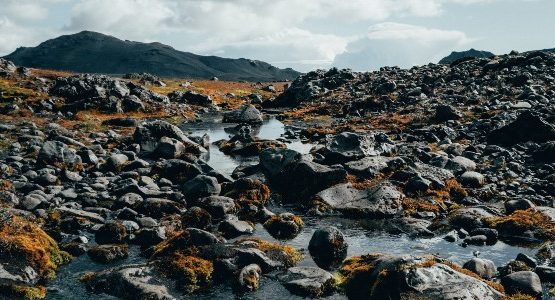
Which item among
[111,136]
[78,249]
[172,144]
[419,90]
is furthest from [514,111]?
[78,249]

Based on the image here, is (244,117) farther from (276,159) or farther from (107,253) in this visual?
(107,253)

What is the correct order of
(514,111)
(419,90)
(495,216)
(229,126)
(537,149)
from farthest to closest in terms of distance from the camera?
1. (419,90)
2. (229,126)
3. (514,111)
4. (537,149)
5. (495,216)

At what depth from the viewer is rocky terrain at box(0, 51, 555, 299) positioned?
1520 centimetres

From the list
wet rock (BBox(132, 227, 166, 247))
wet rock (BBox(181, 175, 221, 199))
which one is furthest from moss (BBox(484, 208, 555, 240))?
wet rock (BBox(132, 227, 166, 247))

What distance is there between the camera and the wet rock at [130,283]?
14492mm

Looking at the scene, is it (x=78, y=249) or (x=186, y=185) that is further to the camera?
(x=186, y=185)

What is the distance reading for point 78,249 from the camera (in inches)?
707

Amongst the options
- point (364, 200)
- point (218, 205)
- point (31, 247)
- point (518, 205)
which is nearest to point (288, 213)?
point (218, 205)

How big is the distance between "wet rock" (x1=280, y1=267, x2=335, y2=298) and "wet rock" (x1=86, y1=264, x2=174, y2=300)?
12.2 ft

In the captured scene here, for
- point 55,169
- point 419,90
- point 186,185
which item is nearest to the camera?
point 186,185

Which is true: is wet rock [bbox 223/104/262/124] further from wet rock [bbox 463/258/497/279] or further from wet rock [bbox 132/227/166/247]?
wet rock [bbox 463/258/497/279]

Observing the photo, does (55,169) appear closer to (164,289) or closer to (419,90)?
(164,289)

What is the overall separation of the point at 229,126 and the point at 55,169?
100 feet

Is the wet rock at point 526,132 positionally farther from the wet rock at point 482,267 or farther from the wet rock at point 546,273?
the wet rock at point 482,267
